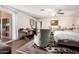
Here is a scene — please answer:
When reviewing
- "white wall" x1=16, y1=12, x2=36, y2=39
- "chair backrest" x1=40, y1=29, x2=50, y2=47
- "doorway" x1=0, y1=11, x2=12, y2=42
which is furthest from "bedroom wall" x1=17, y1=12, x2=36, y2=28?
"chair backrest" x1=40, y1=29, x2=50, y2=47

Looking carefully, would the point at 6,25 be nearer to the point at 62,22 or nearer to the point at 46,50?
the point at 46,50

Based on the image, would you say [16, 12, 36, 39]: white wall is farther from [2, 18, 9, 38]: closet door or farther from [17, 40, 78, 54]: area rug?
[17, 40, 78, 54]: area rug

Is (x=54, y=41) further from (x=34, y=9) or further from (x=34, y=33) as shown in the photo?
(x=34, y=9)

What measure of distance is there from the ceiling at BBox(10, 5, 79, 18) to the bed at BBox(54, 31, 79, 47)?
330mm

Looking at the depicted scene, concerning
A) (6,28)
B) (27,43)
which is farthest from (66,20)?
(6,28)

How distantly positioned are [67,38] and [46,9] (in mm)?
633

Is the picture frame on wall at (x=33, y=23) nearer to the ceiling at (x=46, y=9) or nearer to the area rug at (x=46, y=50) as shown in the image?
the ceiling at (x=46, y=9)

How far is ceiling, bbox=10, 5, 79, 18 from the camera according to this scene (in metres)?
1.73

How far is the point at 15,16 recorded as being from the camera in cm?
179

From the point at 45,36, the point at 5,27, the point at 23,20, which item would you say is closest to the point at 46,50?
the point at 45,36

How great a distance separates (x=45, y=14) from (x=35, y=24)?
26cm

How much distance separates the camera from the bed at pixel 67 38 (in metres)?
1.74

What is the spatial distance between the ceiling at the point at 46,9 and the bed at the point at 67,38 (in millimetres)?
330
